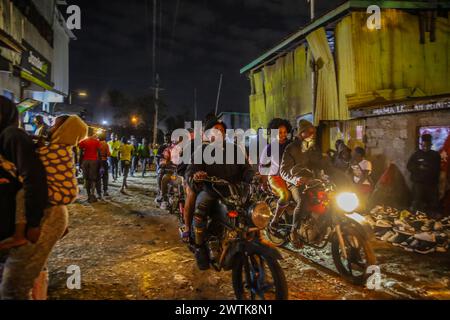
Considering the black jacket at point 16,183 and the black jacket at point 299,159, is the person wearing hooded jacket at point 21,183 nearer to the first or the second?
the black jacket at point 16,183

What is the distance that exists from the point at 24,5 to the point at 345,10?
11.1m

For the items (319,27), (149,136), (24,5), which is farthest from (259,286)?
(149,136)

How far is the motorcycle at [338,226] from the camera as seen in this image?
4.22 metres

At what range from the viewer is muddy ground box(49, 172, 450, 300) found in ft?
13.5

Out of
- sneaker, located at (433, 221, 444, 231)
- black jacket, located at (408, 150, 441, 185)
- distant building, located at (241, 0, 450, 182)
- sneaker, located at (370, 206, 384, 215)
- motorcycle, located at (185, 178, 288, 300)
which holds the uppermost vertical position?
distant building, located at (241, 0, 450, 182)

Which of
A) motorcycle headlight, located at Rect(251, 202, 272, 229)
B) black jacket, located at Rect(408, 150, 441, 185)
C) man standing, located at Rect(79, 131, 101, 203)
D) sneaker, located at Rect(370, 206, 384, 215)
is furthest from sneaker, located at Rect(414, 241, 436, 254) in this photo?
man standing, located at Rect(79, 131, 101, 203)

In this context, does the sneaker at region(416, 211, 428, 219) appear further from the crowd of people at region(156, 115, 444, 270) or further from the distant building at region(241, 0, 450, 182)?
the distant building at region(241, 0, 450, 182)

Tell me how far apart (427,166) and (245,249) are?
642 centimetres

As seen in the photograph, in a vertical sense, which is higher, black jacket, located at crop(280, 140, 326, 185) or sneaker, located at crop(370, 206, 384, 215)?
black jacket, located at crop(280, 140, 326, 185)

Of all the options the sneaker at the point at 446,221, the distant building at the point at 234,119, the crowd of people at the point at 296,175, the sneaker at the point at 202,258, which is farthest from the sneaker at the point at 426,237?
the distant building at the point at 234,119

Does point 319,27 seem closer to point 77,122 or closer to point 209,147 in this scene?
point 209,147

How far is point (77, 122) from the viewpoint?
295 cm

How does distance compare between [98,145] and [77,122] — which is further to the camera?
[98,145]

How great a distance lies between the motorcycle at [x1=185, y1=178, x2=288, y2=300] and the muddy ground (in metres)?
0.59
